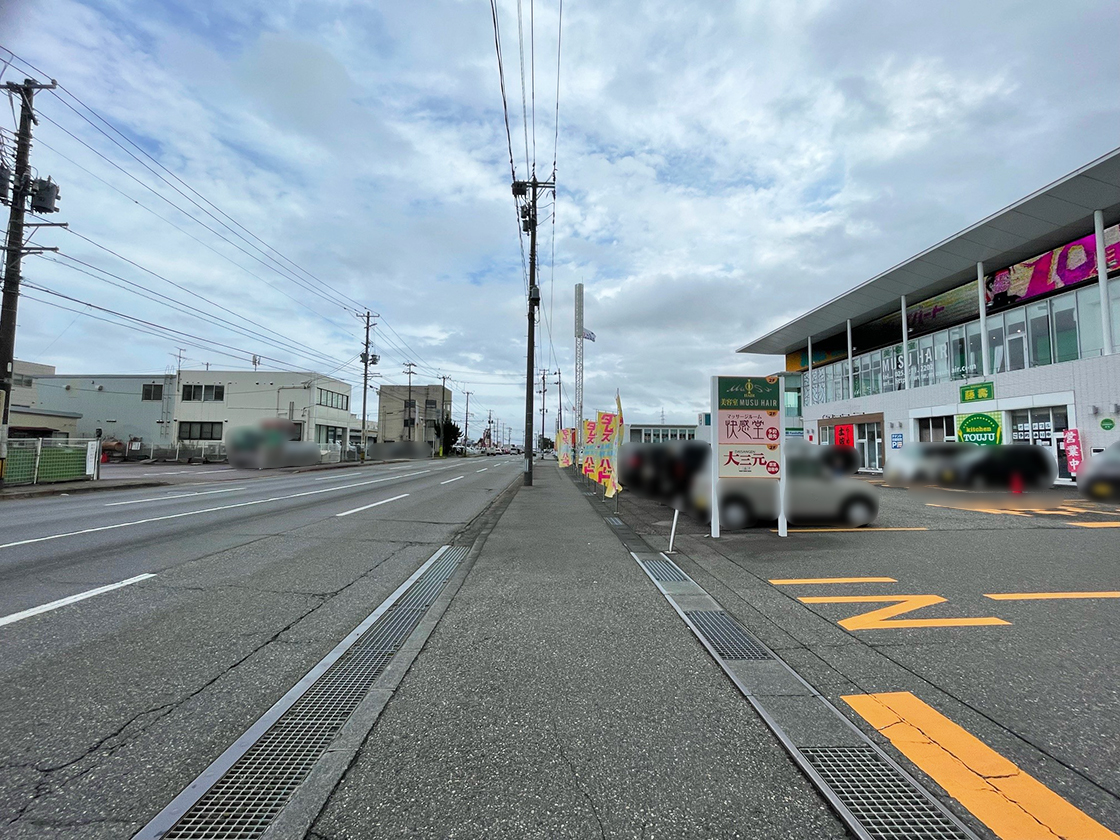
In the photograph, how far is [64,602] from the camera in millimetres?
4781

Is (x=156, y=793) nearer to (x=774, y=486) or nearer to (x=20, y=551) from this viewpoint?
(x=20, y=551)

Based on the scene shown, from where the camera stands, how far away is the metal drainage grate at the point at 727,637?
3895mm

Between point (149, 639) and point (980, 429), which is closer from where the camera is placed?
point (149, 639)

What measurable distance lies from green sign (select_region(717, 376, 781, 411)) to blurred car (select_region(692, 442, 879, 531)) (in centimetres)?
98

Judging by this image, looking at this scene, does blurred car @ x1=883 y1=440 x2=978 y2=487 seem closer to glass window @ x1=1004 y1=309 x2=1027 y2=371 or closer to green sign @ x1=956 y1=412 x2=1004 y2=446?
green sign @ x1=956 y1=412 x2=1004 y2=446

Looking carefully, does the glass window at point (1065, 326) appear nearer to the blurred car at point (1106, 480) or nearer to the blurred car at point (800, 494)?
the blurred car at point (1106, 480)

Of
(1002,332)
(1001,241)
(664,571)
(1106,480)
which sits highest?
(1001,241)

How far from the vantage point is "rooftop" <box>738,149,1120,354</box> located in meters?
18.2

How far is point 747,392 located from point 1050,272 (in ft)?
70.7

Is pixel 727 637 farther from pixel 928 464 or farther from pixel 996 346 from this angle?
pixel 996 346

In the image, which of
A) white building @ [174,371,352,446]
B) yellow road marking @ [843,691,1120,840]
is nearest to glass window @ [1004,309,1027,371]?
yellow road marking @ [843,691,1120,840]

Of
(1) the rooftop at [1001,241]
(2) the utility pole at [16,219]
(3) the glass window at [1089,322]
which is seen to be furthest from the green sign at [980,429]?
(2) the utility pole at [16,219]

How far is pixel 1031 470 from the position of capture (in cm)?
1551

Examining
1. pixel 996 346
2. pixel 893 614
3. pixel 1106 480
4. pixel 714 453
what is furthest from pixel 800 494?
pixel 996 346
